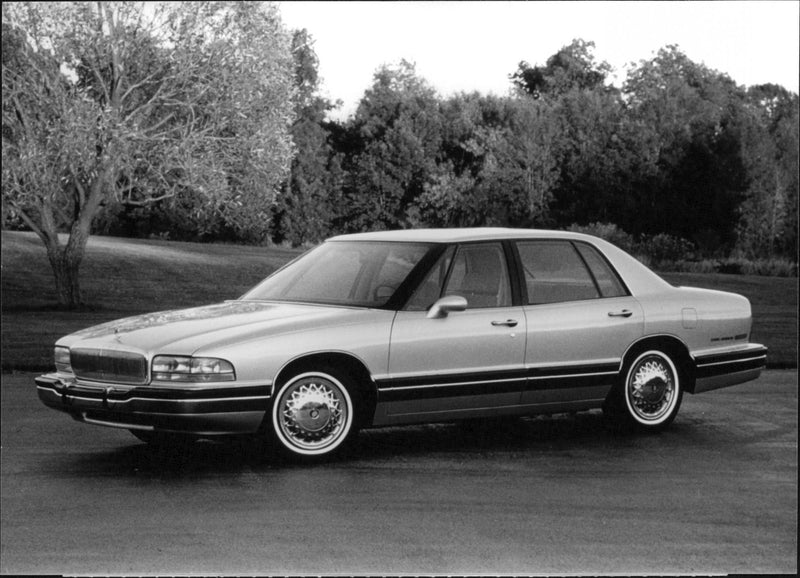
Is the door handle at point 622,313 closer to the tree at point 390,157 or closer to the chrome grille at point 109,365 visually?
the chrome grille at point 109,365

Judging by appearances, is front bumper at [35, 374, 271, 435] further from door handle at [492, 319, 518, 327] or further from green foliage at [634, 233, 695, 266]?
green foliage at [634, 233, 695, 266]

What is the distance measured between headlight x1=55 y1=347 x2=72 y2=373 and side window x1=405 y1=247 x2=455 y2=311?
212 centimetres

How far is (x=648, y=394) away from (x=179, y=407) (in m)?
3.46

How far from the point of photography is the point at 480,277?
27.2 ft

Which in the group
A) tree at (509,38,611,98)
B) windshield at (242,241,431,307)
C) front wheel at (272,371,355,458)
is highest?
tree at (509,38,611,98)

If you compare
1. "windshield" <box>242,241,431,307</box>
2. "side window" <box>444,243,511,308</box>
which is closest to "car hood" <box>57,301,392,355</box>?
"windshield" <box>242,241,431,307</box>

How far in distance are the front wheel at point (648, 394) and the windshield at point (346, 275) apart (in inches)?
69.5

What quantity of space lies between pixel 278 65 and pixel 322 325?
10050 millimetres

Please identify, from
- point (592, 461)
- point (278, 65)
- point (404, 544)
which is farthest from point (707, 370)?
point (278, 65)

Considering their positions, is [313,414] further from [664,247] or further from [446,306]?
[664,247]

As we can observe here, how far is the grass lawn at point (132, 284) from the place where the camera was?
1579cm

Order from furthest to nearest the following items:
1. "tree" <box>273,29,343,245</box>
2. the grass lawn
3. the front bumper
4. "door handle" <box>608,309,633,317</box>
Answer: the grass lawn, "tree" <box>273,29,343,245</box>, "door handle" <box>608,309,633,317</box>, the front bumper

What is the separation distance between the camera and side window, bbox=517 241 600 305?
8.45 m

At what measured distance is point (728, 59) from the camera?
12836 millimetres
